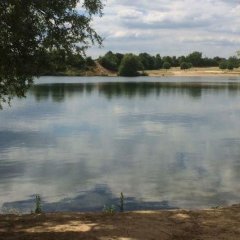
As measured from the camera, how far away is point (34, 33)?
1338cm

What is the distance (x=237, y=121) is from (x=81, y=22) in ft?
151

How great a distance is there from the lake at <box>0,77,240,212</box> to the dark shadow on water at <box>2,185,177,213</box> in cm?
5

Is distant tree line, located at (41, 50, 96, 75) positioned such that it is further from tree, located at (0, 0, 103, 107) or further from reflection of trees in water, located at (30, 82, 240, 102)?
reflection of trees in water, located at (30, 82, 240, 102)

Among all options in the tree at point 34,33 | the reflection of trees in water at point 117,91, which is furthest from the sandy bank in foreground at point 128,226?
the reflection of trees in water at point 117,91

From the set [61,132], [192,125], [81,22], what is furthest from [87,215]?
[192,125]

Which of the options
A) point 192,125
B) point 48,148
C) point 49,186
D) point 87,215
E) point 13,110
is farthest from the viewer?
point 13,110

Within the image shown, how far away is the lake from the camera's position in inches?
930

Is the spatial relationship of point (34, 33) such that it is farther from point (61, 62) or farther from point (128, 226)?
point (128, 226)

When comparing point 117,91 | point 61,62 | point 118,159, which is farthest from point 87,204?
point 117,91

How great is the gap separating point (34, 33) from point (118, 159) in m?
22.1

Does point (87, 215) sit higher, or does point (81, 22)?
point (81, 22)

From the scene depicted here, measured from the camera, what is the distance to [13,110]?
229ft

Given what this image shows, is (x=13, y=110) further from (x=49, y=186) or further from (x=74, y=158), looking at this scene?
(x=49, y=186)

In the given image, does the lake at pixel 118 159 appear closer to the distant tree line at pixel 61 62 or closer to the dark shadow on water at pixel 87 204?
the dark shadow on water at pixel 87 204
